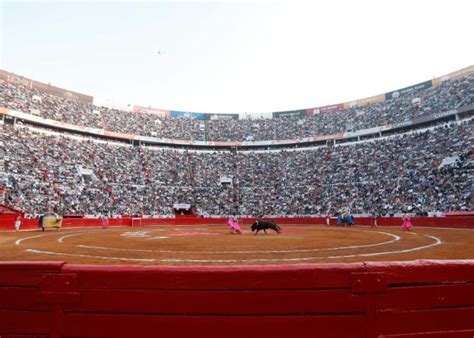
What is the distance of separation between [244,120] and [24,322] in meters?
89.8

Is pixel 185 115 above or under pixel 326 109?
above

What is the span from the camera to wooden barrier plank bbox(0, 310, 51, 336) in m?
3.80

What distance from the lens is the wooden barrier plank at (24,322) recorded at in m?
3.80

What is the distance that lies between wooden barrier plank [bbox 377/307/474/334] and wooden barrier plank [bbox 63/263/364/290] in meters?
0.61

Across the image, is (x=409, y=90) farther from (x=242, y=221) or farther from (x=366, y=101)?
(x=242, y=221)

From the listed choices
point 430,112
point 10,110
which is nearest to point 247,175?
point 430,112

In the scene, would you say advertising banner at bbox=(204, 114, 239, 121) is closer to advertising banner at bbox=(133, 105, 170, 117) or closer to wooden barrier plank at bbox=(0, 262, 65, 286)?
advertising banner at bbox=(133, 105, 170, 117)

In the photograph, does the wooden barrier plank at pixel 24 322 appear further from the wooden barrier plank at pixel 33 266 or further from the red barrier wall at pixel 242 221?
the red barrier wall at pixel 242 221

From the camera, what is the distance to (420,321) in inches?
149

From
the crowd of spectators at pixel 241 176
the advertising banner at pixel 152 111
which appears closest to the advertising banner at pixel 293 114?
the crowd of spectators at pixel 241 176

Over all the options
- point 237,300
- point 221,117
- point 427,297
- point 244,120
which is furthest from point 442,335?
point 221,117

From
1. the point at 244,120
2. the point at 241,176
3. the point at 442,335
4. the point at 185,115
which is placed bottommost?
the point at 442,335

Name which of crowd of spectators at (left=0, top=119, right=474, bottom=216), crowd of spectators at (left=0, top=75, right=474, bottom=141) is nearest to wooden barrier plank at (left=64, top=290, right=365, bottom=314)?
crowd of spectators at (left=0, top=119, right=474, bottom=216)

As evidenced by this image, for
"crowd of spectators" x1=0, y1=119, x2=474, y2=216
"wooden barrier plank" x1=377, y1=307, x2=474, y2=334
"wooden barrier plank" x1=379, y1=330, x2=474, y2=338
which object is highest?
"crowd of spectators" x1=0, y1=119, x2=474, y2=216
